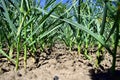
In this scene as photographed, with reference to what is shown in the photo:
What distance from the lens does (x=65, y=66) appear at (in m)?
1.28

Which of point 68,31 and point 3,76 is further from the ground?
point 68,31

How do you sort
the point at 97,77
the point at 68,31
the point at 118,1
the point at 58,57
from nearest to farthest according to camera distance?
the point at 118,1 → the point at 97,77 → the point at 58,57 → the point at 68,31

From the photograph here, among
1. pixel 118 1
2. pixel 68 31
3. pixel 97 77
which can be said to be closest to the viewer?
pixel 118 1

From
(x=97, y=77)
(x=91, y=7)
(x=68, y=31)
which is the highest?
(x=91, y=7)

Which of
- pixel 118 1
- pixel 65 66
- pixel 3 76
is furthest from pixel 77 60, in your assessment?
pixel 118 1

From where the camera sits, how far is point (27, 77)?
1162 millimetres

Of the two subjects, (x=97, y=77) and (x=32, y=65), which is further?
(x=32, y=65)

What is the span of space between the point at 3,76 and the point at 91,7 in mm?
811

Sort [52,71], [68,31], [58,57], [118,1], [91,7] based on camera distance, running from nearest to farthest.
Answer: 1. [118,1]
2. [52,71]
3. [58,57]
4. [91,7]
5. [68,31]

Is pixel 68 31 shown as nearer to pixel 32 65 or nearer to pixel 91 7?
pixel 91 7

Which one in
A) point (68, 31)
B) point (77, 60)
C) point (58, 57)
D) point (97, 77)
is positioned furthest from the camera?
point (68, 31)

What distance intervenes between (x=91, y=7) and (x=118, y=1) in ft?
2.85

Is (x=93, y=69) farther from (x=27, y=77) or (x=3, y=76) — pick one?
(x=3, y=76)

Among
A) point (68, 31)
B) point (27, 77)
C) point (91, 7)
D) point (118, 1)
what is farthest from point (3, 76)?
point (68, 31)
